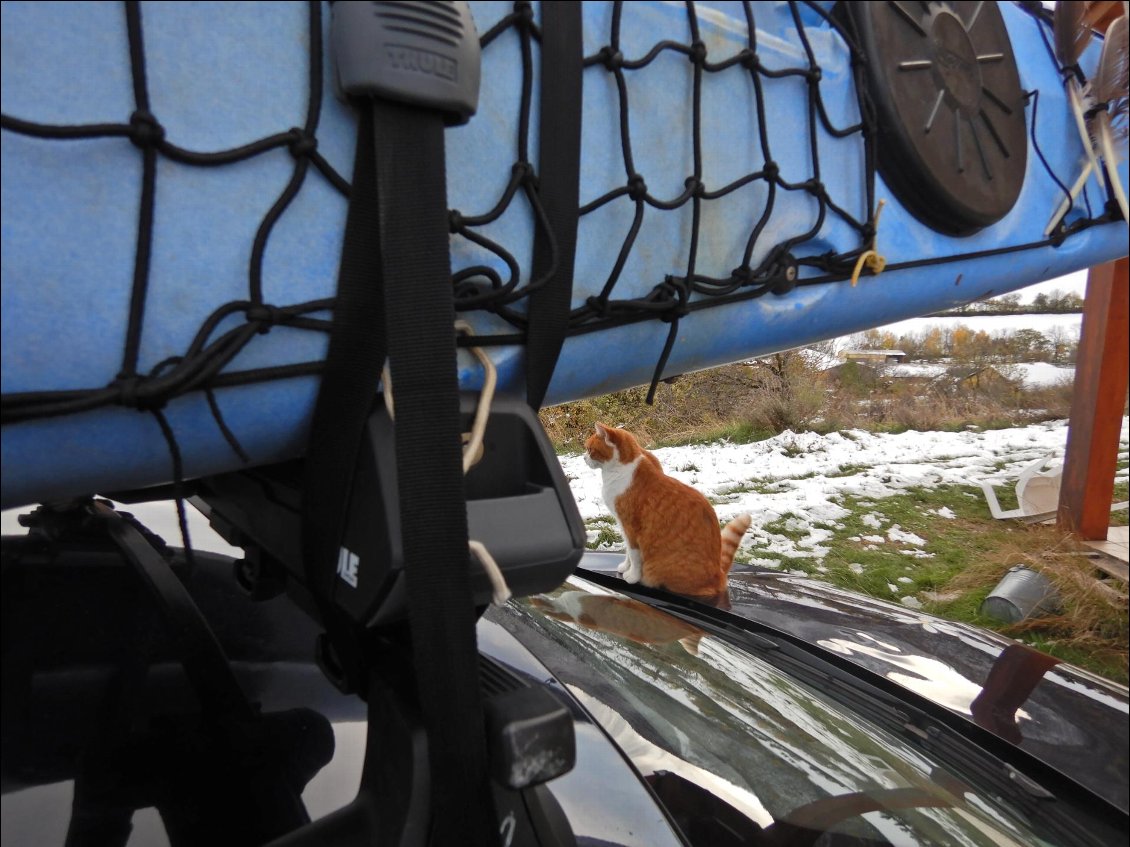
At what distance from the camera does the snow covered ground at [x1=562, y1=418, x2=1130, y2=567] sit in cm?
172

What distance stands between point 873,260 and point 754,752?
0.40 metres

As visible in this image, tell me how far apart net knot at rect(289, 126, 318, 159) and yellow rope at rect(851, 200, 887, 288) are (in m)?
0.41

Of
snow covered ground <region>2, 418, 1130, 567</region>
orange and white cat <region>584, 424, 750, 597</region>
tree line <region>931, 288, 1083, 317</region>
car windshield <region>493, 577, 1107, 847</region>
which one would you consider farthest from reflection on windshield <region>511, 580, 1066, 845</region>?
tree line <region>931, 288, 1083, 317</region>

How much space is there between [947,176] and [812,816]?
0.50m

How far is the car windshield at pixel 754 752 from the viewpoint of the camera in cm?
47

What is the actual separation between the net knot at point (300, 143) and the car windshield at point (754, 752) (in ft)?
1.42

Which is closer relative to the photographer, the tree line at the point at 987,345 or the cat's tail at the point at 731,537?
the cat's tail at the point at 731,537

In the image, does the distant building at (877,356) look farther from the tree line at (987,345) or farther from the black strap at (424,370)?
the black strap at (424,370)

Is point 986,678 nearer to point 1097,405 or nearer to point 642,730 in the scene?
point 642,730

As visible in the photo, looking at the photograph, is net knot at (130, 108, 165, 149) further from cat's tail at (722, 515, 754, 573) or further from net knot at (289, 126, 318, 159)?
cat's tail at (722, 515, 754, 573)

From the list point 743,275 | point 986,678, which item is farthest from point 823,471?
point 743,275

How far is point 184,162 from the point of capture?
0.27 m

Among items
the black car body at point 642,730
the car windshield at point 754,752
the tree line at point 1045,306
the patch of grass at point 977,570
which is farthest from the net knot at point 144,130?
the tree line at point 1045,306

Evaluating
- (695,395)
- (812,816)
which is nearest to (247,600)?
(812,816)
